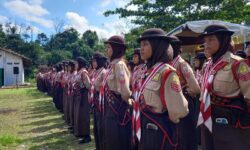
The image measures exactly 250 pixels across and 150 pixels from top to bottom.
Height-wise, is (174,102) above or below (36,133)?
above

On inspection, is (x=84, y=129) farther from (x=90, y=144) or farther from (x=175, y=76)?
(x=175, y=76)

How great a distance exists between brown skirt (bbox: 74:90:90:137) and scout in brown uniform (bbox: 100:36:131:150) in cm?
333

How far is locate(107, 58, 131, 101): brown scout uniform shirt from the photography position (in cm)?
458

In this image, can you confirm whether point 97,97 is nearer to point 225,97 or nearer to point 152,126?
point 152,126

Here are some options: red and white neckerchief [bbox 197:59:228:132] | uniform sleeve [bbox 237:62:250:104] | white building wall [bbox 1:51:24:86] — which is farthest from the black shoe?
white building wall [bbox 1:51:24:86]

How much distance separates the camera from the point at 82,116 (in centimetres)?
824

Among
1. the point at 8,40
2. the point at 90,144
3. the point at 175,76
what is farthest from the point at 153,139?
the point at 8,40

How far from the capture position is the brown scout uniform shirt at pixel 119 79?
458 cm

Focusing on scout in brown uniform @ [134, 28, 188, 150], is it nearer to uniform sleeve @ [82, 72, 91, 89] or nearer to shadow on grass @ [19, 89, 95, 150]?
shadow on grass @ [19, 89, 95, 150]

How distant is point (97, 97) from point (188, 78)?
1.86 m

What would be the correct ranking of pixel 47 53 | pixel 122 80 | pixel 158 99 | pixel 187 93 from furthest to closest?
1. pixel 47 53
2. pixel 187 93
3. pixel 122 80
4. pixel 158 99

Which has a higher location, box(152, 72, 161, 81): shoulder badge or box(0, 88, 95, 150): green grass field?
box(152, 72, 161, 81): shoulder badge

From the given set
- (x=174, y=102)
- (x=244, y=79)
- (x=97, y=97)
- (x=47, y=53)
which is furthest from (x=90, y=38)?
(x=174, y=102)

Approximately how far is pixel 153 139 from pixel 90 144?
187 inches
